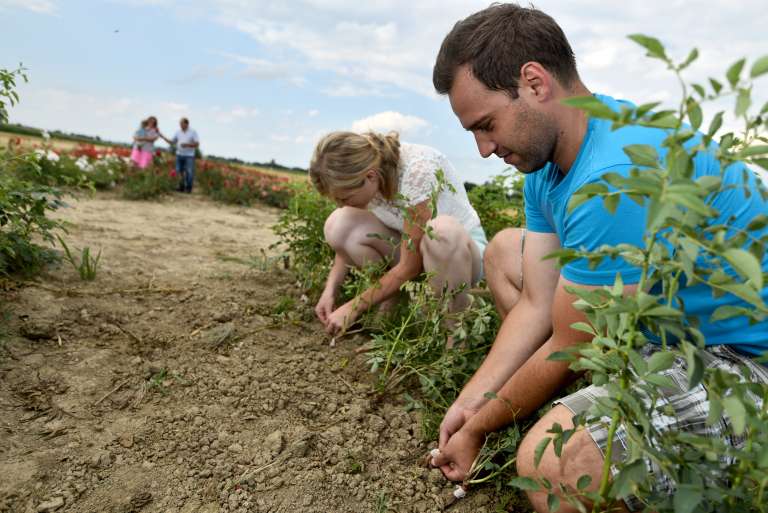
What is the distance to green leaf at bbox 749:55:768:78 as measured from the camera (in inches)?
32.4

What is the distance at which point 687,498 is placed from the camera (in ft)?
3.10

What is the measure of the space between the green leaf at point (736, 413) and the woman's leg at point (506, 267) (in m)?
1.72

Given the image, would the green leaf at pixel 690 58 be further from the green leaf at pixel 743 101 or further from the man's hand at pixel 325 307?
the man's hand at pixel 325 307

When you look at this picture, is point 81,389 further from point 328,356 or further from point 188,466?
point 328,356

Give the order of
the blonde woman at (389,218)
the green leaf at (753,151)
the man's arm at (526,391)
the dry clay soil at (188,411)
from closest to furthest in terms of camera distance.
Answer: the green leaf at (753,151), the man's arm at (526,391), the dry clay soil at (188,411), the blonde woman at (389,218)

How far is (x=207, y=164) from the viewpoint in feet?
38.7

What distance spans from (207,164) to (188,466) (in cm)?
1034

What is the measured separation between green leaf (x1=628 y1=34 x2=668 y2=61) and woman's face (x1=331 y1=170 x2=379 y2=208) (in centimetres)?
228

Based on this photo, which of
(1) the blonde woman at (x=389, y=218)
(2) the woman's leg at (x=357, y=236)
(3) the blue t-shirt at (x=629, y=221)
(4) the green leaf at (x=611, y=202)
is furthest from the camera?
(2) the woman's leg at (x=357, y=236)

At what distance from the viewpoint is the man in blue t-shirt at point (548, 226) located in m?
1.59

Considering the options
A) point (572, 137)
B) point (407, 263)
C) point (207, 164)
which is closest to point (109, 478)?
point (407, 263)

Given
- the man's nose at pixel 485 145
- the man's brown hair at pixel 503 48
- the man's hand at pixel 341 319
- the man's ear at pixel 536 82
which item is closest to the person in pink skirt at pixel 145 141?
the man's hand at pixel 341 319

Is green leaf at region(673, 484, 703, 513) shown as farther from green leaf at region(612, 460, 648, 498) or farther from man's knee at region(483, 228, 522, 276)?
man's knee at region(483, 228, 522, 276)

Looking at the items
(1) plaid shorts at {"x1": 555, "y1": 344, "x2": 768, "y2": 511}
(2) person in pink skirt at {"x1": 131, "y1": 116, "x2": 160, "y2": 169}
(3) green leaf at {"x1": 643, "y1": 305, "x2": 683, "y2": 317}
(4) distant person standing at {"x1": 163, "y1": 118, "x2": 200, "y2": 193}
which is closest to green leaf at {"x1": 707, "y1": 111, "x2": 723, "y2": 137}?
(3) green leaf at {"x1": 643, "y1": 305, "x2": 683, "y2": 317}
